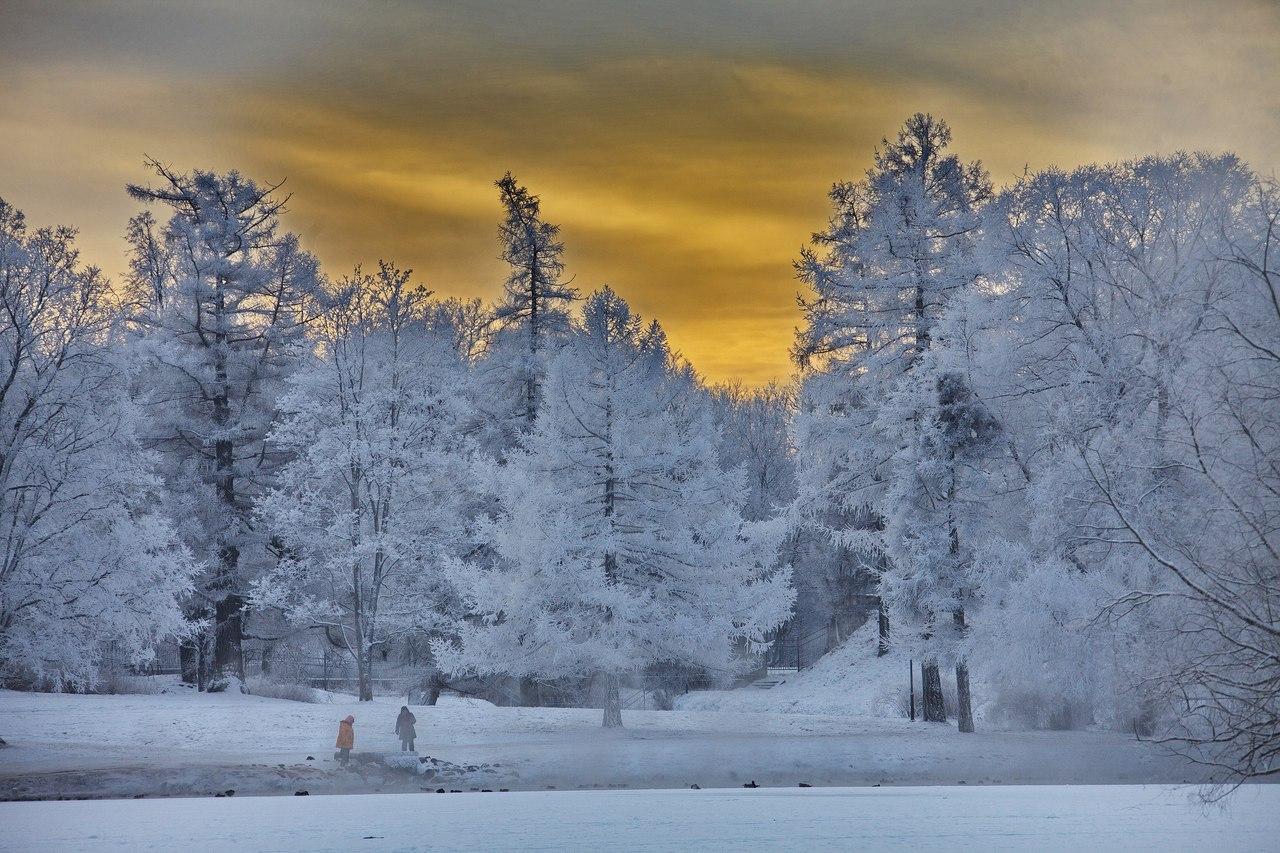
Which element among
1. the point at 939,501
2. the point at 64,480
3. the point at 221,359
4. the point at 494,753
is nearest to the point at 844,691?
the point at 939,501

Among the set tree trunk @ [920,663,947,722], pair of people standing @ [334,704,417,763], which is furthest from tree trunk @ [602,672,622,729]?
tree trunk @ [920,663,947,722]

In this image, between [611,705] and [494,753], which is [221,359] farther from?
[494,753]

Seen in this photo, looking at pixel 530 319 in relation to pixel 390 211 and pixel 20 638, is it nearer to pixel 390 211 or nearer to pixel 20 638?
pixel 390 211

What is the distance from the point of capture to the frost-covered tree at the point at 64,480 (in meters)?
21.3

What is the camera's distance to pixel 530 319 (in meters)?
37.4

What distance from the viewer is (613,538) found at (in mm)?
26031

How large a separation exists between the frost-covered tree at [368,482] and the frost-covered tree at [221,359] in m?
1.77

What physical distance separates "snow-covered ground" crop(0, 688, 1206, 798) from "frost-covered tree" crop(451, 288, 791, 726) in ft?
6.39

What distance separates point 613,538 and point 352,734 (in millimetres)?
7837

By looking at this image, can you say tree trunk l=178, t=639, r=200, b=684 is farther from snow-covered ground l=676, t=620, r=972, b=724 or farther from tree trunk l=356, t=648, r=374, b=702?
snow-covered ground l=676, t=620, r=972, b=724

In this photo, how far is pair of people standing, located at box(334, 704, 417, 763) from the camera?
20547 mm

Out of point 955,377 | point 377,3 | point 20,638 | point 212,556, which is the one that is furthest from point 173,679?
point 955,377

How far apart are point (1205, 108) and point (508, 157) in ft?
64.7

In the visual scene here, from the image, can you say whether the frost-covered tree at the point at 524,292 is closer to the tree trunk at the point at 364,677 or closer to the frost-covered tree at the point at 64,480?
the tree trunk at the point at 364,677
